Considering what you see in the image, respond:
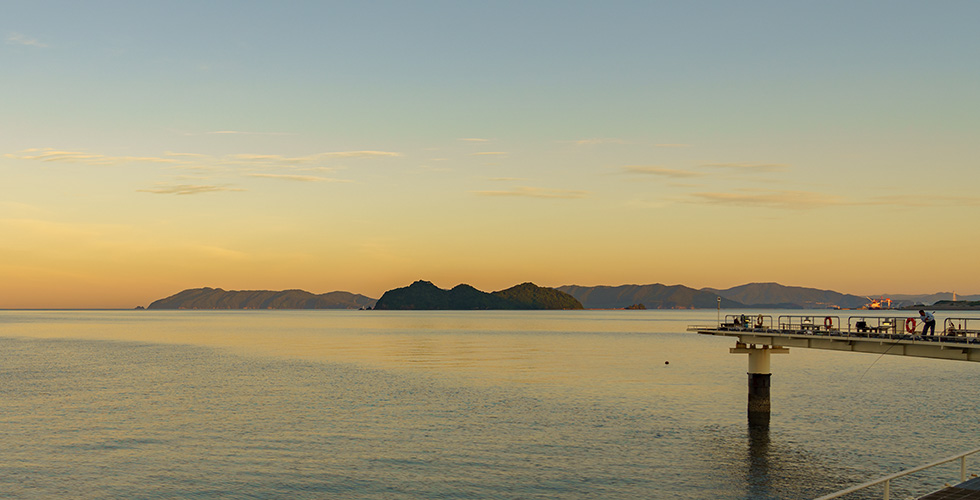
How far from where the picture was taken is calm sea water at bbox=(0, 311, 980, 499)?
40.4 m

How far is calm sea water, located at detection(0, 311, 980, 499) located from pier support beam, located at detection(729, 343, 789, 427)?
2009 mm

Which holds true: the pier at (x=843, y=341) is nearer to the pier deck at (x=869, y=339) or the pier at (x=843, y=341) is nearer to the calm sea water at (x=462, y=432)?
the pier deck at (x=869, y=339)

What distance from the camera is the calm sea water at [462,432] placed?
40.4 meters

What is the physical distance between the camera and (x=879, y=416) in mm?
65750

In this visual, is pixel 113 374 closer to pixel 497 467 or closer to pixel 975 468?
pixel 497 467

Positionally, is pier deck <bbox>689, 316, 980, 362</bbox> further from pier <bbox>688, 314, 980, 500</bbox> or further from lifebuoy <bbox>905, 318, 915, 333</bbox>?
lifebuoy <bbox>905, 318, 915, 333</bbox>

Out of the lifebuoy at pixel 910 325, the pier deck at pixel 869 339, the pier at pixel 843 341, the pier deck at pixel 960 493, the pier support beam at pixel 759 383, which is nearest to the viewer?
the pier deck at pixel 960 493

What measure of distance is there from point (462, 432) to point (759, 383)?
26.2 m

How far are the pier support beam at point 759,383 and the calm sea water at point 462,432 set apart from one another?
2.01 m

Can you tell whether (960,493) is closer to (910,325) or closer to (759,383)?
(910,325)

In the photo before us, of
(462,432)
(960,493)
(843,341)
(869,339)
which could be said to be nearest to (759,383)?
(843,341)

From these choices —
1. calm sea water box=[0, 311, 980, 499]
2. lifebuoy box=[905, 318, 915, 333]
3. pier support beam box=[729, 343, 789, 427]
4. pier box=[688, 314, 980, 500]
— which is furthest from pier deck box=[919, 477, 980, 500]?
pier support beam box=[729, 343, 789, 427]

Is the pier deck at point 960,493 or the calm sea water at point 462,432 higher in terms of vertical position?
the pier deck at point 960,493

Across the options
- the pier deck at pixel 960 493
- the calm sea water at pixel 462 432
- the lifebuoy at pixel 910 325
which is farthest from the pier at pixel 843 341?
the pier deck at pixel 960 493
